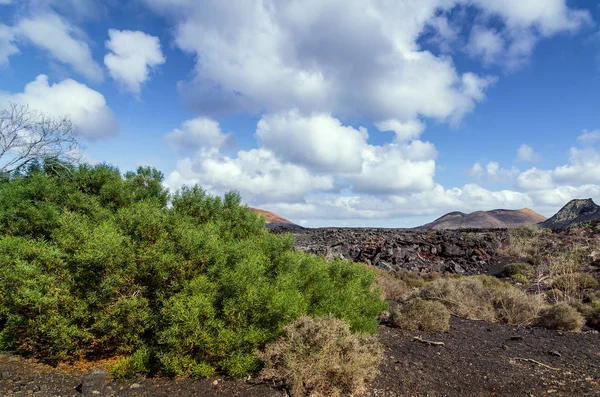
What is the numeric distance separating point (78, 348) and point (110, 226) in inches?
65.8

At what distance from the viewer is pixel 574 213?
5509 cm

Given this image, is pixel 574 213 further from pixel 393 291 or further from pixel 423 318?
pixel 423 318

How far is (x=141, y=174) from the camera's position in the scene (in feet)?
29.2

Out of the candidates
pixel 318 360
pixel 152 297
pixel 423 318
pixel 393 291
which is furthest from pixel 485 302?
pixel 152 297

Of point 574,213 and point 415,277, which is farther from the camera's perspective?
point 574,213

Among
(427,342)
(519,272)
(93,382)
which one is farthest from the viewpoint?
(519,272)

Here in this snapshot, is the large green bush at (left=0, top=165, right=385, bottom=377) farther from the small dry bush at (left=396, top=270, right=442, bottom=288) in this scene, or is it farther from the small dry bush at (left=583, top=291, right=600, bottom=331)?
the small dry bush at (left=396, top=270, right=442, bottom=288)

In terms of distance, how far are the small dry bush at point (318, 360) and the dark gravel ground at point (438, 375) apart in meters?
0.21

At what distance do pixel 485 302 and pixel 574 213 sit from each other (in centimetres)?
5504

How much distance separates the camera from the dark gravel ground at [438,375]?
15.7ft

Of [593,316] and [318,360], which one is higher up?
[318,360]

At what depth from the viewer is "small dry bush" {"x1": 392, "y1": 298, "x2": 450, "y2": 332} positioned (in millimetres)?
8188

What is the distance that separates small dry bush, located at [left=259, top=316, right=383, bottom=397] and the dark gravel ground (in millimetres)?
211

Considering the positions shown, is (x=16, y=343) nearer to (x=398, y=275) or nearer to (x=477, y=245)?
(x=398, y=275)
